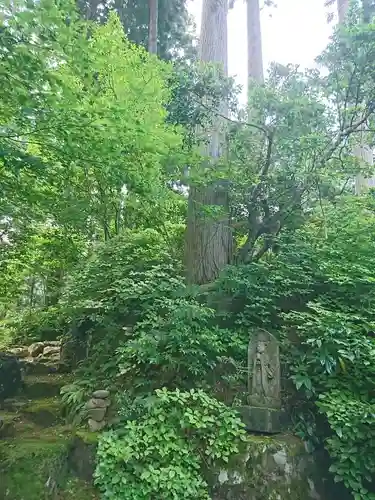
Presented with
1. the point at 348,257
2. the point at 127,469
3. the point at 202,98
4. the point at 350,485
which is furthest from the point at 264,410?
the point at 202,98

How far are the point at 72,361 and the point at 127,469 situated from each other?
3.50 m

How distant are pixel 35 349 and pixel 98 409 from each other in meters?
3.89

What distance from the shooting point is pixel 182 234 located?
6.23 metres

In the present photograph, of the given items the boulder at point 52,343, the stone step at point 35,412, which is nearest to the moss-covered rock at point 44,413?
the stone step at point 35,412

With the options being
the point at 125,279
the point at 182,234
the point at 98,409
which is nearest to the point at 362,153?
the point at 182,234

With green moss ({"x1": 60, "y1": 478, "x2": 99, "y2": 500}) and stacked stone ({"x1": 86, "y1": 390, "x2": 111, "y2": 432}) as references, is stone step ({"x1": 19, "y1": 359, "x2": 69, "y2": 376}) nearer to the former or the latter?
stacked stone ({"x1": 86, "y1": 390, "x2": 111, "y2": 432})

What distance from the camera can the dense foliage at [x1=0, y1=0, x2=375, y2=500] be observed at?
2951 millimetres

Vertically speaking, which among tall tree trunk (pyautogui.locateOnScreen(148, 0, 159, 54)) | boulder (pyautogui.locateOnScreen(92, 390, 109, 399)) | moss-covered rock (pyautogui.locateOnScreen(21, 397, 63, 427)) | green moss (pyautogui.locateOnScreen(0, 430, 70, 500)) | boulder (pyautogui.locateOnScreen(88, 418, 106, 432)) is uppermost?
tall tree trunk (pyautogui.locateOnScreen(148, 0, 159, 54))

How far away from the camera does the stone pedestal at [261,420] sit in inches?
139

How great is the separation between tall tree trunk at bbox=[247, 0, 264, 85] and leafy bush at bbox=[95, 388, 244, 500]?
7840 mm

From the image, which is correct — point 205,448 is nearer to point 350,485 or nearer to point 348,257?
point 350,485

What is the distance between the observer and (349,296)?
420 centimetres

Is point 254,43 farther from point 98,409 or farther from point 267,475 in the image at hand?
point 267,475

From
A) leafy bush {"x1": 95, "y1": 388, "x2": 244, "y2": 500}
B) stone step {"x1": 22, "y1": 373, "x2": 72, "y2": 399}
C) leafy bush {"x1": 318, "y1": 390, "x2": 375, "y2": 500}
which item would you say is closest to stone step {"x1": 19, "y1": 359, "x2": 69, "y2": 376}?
stone step {"x1": 22, "y1": 373, "x2": 72, "y2": 399}
